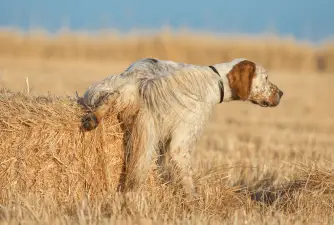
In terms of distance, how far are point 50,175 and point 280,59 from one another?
26.6 m

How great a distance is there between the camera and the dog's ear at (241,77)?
6.73 metres

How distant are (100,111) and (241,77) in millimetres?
1430

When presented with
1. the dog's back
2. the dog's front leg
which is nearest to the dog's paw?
the dog's back

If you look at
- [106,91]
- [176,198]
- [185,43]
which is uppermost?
[185,43]

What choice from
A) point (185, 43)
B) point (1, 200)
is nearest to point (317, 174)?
point (1, 200)

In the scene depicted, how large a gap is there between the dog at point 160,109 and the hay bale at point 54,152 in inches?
6.3

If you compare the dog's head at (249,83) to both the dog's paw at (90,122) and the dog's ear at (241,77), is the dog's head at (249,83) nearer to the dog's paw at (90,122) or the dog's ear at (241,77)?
the dog's ear at (241,77)

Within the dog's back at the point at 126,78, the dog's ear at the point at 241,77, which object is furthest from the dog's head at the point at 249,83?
the dog's back at the point at 126,78

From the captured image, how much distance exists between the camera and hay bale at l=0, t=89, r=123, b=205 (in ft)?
20.8

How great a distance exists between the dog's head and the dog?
138 millimetres

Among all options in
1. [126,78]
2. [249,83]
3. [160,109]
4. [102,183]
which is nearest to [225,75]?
[249,83]

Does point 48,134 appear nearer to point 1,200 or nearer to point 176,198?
point 1,200

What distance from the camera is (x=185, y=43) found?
3055 cm

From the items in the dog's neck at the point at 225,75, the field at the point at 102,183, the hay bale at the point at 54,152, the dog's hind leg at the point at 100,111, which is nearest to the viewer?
the field at the point at 102,183
